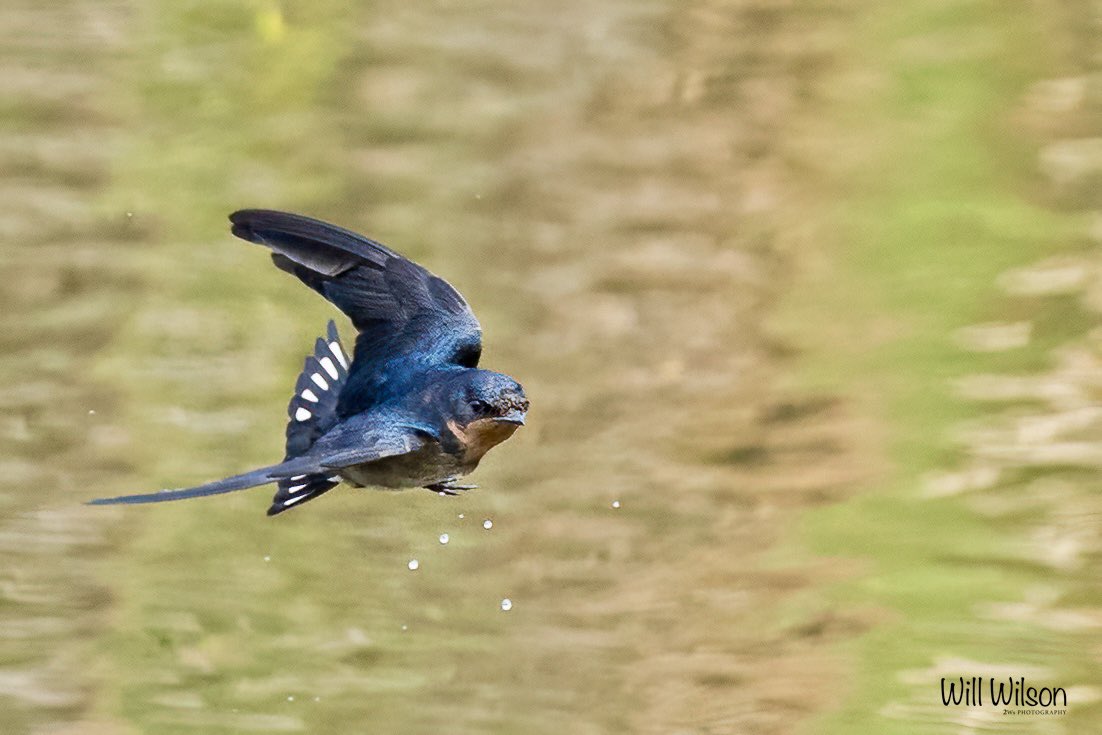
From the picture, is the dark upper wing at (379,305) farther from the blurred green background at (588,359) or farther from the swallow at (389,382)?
the blurred green background at (588,359)

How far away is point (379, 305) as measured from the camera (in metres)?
4.12

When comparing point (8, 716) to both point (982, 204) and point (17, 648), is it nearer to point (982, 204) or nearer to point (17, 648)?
point (17, 648)

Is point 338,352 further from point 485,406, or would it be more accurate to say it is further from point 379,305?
point 485,406

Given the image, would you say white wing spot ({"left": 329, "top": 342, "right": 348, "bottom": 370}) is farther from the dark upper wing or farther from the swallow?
the dark upper wing

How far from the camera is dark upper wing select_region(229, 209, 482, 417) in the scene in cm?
402

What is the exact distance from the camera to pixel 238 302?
5.77 metres

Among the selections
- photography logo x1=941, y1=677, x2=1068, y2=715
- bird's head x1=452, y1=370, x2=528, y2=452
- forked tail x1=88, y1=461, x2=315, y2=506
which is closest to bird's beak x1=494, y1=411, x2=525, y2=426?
bird's head x1=452, y1=370, x2=528, y2=452

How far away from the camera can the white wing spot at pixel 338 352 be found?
4.45 m

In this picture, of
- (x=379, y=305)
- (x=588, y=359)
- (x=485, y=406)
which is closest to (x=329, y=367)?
(x=379, y=305)

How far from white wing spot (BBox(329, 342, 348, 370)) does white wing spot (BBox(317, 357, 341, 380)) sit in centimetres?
2

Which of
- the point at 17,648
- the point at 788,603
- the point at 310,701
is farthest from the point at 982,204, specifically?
the point at 17,648

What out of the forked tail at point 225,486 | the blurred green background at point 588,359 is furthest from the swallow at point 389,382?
the blurred green background at point 588,359

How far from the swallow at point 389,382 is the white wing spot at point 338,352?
8 centimetres

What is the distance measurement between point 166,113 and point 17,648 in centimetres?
199
